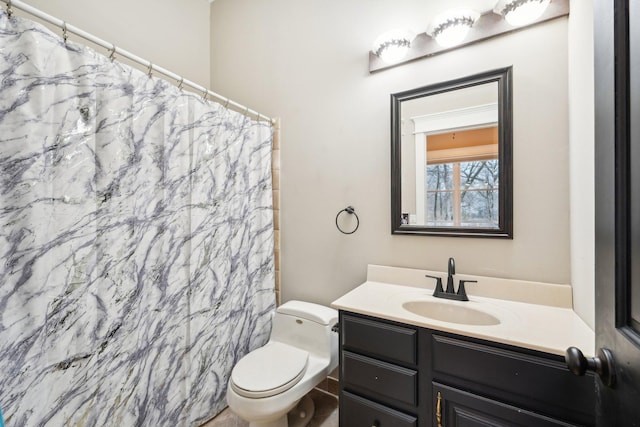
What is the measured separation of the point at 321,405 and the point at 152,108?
6.62 ft

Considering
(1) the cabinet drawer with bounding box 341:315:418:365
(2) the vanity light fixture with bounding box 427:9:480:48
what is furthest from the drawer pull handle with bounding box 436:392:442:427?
(2) the vanity light fixture with bounding box 427:9:480:48

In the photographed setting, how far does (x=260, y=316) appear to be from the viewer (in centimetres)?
204

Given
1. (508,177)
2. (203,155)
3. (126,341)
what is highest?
(203,155)

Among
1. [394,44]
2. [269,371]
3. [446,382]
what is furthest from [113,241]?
[394,44]

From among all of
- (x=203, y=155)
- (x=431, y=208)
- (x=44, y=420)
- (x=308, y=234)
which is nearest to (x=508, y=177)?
(x=431, y=208)

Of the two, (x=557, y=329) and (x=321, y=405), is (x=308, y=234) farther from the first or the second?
(x=557, y=329)

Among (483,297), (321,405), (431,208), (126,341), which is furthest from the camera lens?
(321,405)

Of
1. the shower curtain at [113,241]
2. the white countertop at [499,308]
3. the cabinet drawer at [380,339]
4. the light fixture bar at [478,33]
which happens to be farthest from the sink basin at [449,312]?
the light fixture bar at [478,33]

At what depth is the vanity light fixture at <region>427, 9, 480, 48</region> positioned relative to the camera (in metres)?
1.42

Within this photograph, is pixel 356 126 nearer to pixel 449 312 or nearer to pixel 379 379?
pixel 449 312

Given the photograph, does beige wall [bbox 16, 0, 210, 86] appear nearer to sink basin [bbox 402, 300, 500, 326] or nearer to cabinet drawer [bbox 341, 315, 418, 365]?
cabinet drawer [bbox 341, 315, 418, 365]

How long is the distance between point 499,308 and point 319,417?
1250 millimetres

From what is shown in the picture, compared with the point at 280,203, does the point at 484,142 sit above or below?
above

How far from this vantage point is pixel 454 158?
1532mm
